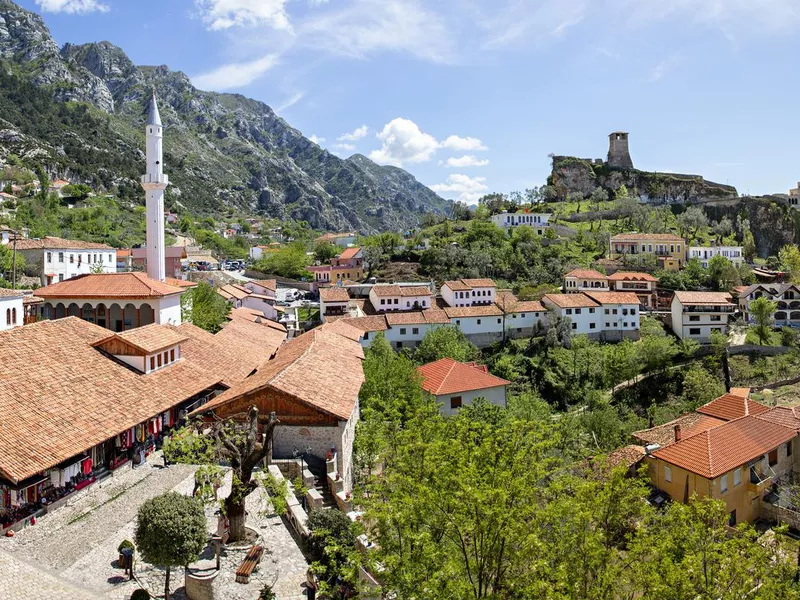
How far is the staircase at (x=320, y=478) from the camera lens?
16250mm

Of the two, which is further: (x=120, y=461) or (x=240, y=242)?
(x=240, y=242)

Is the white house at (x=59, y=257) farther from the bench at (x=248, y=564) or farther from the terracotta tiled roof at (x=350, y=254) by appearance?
the bench at (x=248, y=564)


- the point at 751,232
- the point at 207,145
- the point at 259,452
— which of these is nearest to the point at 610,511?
the point at 259,452

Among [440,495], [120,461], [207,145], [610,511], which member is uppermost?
[207,145]

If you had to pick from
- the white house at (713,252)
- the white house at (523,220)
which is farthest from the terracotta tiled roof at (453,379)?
the white house at (523,220)

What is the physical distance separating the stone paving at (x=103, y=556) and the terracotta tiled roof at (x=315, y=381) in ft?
10.8

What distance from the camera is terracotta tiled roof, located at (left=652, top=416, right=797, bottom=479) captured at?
23016mm

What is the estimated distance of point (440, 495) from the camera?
10.6m

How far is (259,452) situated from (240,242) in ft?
337

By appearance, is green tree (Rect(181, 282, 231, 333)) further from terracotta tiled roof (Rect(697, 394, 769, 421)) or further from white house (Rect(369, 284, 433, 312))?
terracotta tiled roof (Rect(697, 394, 769, 421))

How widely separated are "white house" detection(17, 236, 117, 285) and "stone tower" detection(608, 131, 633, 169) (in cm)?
9883

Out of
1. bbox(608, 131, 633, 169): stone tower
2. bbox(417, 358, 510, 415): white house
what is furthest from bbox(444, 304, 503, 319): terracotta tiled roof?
bbox(608, 131, 633, 169): stone tower

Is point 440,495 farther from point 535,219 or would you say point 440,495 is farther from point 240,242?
point 240,242

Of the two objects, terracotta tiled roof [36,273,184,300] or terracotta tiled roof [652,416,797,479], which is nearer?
terracotta tiled roof [652,416,797,479]
